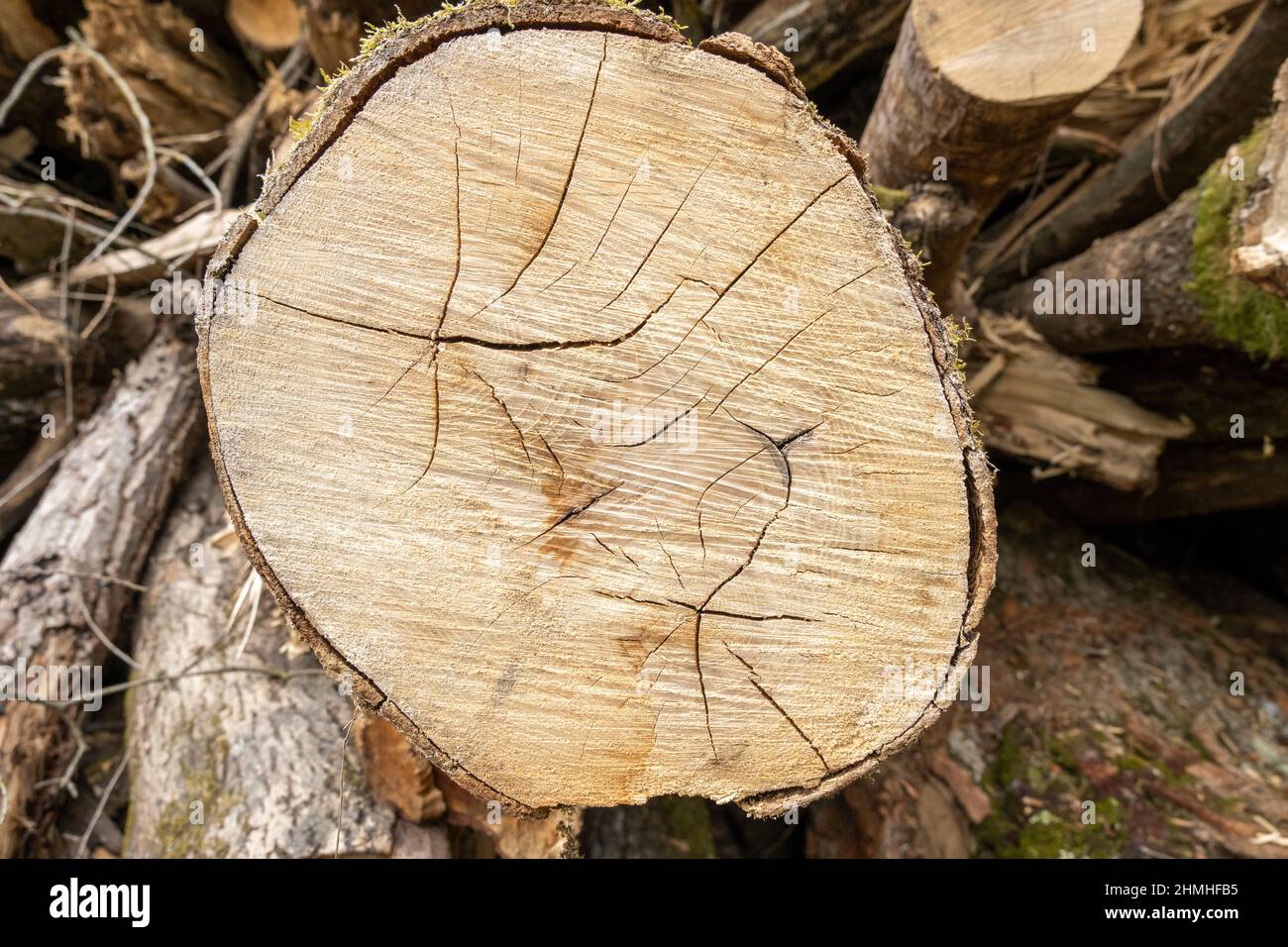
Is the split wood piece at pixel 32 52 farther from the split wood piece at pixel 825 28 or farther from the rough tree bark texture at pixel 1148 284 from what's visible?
the rough tree bark texture at pixel 1148 284

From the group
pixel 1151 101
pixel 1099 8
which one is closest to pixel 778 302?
pixel 1099 8

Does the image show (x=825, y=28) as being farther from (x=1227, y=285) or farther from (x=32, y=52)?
(x=32, y=52)

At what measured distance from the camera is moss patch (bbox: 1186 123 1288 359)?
228 cm

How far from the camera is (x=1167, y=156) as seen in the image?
2.90 metres

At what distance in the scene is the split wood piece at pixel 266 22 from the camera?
3684mm

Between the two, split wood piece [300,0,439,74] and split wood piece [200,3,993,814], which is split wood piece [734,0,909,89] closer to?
split wood piece [300,0,439,74]

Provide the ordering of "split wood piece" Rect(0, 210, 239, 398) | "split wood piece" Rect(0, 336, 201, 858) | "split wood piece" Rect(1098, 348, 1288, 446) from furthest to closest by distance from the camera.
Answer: "split wood piece" Rect(0, 210, 239, 398) → "split wood piece" Rect(1098, 348, 1288, 446) → "split wood piece" Rect(0, 336, 201, 858)

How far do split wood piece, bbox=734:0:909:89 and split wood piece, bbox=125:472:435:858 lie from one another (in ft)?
8.92

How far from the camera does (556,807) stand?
5.27 feet

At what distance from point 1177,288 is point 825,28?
61.4 inches

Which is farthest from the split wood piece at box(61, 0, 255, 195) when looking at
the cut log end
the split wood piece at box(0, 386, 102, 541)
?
the cut log end

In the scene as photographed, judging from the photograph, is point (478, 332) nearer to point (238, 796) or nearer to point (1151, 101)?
point (238, 796)

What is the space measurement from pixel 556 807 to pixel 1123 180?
312cm

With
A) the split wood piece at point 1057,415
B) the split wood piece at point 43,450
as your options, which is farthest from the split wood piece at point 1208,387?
the split wood piece at point 43,450
